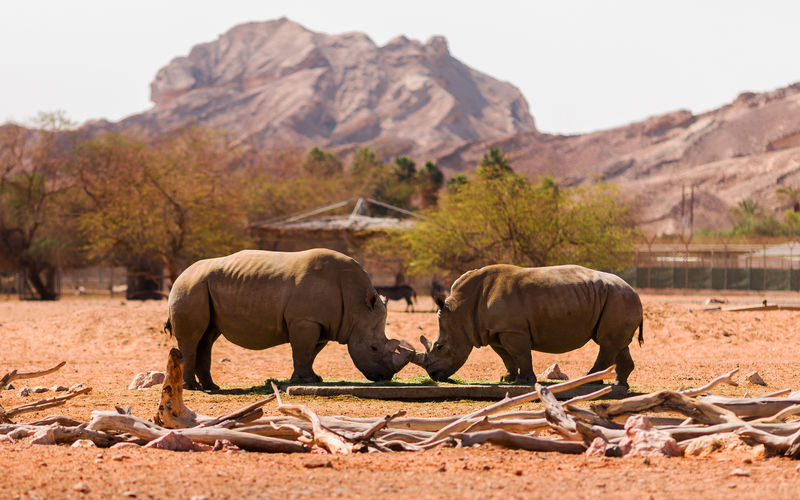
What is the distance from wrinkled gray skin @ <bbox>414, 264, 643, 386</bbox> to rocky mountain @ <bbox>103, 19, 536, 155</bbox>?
457ft

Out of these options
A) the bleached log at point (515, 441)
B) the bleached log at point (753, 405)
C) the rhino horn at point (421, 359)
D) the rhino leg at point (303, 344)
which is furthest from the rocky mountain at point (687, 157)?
the bleached log at point (515, 441)

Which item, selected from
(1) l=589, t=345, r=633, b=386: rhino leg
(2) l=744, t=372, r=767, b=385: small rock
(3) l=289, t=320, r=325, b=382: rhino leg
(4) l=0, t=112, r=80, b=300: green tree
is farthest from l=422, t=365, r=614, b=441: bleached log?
(4) l=0, t=112, r=80, b=300: green tree

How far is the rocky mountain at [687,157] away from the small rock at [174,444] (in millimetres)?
91109

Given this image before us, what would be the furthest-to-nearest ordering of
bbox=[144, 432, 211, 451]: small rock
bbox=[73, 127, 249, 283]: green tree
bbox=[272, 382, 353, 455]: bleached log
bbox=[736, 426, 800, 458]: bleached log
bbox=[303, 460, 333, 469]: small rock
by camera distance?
bbox=[73, 127, 249, 283]: green tree
bbox=[144, 432, 211, 451]: small rock
bbox=[272, 382, 353, 455]: bleached log
bbox=[736, 426, 800, 458]: bleached log
bbox=[303, 460, 333, 469]: small rock

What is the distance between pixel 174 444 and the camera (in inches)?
300

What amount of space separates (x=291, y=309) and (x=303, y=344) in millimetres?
489

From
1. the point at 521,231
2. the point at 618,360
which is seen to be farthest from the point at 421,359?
the point at 521,231

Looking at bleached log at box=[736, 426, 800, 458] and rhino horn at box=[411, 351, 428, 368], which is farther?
rhino horn at box=[411, 351, 428, 368]

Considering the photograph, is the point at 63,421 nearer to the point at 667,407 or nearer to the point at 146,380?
the point at 146,380

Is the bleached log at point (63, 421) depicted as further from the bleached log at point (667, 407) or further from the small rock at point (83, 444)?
the bleached log at point (667, 407)

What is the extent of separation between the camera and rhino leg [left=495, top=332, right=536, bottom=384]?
11.5 meters

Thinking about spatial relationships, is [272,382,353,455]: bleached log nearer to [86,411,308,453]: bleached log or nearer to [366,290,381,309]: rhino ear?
[86,411,308,453]: bleached log

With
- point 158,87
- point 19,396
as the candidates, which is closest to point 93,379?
point 19,396

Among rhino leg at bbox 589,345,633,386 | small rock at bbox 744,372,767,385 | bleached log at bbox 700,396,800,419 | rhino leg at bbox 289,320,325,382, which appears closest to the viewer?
bleached log at bbox 700,396,800,419
